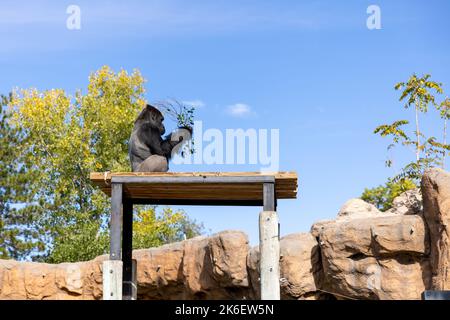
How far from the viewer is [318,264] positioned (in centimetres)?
1141

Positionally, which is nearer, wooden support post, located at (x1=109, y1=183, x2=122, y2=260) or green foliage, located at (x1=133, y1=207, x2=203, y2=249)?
wooden support post, located at (x1=109, y1=183, x2=122, y2=260)

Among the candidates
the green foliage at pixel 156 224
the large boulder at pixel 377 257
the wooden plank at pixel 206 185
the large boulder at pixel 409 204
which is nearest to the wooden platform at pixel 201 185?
the wooden plank at pixel 206 185

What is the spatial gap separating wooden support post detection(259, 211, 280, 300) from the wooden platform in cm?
44

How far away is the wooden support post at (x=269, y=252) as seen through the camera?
7.81 metres

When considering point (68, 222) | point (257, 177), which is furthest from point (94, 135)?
point (257, 177)

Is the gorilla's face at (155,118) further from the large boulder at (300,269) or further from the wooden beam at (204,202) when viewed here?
the large boulder at (300,269)

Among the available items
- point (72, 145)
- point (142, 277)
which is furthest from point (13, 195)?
point (142, 277)

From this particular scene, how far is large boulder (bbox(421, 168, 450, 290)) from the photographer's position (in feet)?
32.4

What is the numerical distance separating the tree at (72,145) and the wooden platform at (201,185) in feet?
41.8

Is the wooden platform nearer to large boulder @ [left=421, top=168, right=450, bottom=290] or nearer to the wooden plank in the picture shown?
the wooden plank

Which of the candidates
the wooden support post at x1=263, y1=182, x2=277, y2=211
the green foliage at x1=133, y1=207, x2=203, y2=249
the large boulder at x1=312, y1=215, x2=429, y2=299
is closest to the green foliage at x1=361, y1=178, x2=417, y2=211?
the green foliage at x1=133, y1=207, x2=203, y2=249

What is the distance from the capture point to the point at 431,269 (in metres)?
10.3

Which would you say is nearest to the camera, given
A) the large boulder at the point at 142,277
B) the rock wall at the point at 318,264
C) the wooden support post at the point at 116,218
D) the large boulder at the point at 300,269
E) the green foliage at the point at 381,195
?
the wooden support post at the point at 116,218

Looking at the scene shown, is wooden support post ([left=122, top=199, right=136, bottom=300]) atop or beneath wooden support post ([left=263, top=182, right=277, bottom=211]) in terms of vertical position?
beneath
